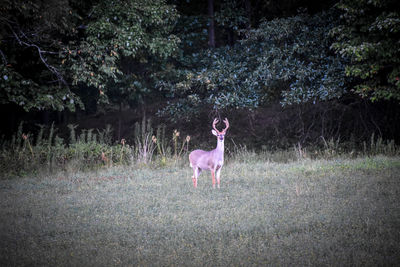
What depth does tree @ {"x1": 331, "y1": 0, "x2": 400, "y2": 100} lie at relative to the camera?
11656 mm

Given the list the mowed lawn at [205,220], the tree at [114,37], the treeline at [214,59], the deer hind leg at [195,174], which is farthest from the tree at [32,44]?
the deer hind leg at [195,174]

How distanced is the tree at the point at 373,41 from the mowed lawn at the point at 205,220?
354 cm

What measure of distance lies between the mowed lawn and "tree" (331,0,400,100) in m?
3.54

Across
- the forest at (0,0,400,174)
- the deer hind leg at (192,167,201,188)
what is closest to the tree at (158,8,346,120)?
the forest at (0,0,400,174)

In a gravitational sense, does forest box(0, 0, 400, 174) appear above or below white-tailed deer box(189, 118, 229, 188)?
above

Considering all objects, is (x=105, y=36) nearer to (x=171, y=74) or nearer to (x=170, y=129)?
(x=171, y=74)

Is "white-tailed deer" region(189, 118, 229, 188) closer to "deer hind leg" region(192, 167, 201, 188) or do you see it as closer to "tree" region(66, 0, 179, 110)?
"deer hind leg" region(192, 167, 201, 188)

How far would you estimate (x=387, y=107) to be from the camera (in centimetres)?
1675

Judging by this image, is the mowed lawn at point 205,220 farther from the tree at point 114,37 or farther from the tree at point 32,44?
the tree at point 114,37

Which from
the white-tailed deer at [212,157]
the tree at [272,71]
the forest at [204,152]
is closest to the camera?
the forest at [204,152]

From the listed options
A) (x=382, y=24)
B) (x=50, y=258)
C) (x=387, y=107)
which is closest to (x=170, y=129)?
(x=387, y=107)

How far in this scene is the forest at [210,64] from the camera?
1235 cm

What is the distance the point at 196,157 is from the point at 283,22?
930cm

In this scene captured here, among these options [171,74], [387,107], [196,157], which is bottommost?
[196,157]
